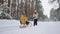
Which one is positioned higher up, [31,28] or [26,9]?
[26,9]

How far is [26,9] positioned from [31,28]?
8.7 inches

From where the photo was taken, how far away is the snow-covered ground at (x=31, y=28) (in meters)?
1.13

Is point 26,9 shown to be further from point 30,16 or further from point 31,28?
point 31,28

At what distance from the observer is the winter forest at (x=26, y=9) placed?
45.3 inches

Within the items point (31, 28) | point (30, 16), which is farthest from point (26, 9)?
point (31, 28)

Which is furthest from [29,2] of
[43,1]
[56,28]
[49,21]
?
[56,28]

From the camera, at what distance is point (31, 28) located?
1.14 m

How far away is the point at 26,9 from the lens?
3.83ft

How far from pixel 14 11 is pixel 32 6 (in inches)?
8.3

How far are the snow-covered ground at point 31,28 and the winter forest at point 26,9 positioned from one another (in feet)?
0.18

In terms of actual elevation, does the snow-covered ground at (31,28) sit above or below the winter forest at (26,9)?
below

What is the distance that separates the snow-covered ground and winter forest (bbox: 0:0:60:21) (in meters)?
0.06

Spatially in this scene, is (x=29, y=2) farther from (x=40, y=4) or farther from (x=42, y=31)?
(x=42, y=31)

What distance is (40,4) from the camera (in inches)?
45.5
